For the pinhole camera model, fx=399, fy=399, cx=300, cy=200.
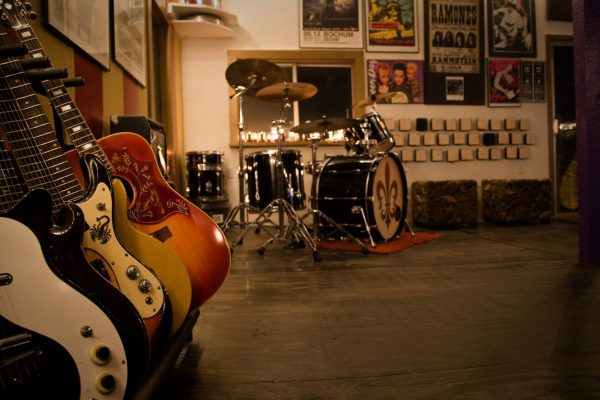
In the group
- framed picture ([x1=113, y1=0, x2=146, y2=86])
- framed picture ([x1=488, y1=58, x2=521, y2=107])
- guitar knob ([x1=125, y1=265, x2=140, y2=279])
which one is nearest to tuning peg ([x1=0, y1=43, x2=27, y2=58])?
guitar knob ([x1=125, y1=265, x2=140, y2=279])

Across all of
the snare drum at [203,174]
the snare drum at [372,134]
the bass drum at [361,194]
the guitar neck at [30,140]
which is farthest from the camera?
the snare drum at [203,174]

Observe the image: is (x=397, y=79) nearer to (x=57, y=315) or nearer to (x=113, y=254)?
(x=113, y=254)

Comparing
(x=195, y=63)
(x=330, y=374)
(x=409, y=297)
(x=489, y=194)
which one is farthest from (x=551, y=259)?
(x=195, y=63)

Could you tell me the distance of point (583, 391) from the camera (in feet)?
2.87

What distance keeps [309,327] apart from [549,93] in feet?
16.3

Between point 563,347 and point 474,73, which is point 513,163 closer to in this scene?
point 474,73

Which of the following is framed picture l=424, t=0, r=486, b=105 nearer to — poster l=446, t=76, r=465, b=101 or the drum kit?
poster l=446, t=76, r=465, b=101

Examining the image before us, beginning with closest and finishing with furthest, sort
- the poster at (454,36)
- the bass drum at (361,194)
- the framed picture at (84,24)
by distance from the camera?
the framed picture at (84,24) < the bass drum at (361,194) < the poster at (454,36)

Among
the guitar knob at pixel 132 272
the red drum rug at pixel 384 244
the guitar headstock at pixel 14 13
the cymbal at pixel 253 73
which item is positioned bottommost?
the red drum rug at pixel 384 244

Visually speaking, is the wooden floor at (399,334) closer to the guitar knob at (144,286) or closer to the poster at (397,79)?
the guitar knob at (144,286)

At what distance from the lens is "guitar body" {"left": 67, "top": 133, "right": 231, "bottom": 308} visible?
38.2 inches

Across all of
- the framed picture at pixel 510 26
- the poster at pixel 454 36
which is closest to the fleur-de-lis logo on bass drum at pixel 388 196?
the poster at pixel 454 36

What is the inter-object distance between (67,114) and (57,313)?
551 millimetres

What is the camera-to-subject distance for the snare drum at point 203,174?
375cm
